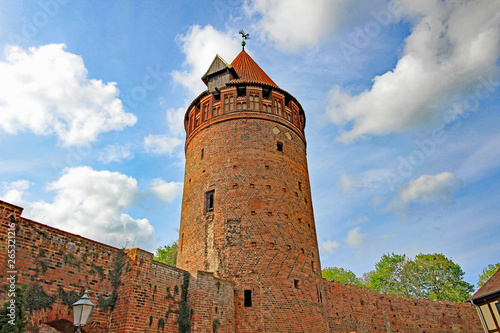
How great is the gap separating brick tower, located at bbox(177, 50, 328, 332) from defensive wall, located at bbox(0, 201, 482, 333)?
0.90 meters

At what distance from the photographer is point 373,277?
39.1 metres

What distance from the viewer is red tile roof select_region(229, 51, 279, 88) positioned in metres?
16.9

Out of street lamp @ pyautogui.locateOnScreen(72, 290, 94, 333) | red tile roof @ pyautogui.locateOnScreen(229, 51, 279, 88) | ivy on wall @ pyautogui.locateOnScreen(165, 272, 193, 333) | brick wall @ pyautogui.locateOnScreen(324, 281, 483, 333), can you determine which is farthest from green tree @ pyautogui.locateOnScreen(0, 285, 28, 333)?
brick wall @ pyautogui.locateOnScreen(324, 281, 483, 333)

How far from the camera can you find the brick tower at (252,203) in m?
12.5

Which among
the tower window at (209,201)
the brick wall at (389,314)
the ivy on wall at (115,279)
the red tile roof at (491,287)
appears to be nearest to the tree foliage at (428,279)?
the brick wall at (389,314)

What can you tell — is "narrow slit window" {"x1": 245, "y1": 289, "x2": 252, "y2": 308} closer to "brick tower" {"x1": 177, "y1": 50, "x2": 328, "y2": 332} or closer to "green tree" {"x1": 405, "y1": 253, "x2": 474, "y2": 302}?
"brick tower" {"x1": 177, "y1": 50, "x2": 328, "y2": 332}

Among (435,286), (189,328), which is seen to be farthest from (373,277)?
(189,328)

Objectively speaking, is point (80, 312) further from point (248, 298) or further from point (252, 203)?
point (252, 203)

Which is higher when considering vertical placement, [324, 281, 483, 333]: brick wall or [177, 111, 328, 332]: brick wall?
[177, 111, 328, 332]: brick wall

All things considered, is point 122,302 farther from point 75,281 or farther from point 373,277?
point 373,277

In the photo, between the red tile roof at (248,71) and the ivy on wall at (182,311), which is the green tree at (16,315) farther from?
the red tile roof at (248,71)

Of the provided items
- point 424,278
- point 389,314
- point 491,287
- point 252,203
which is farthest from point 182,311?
point 424,278

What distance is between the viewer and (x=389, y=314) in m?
20.3

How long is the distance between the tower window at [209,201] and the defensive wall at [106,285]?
10.7 ft
